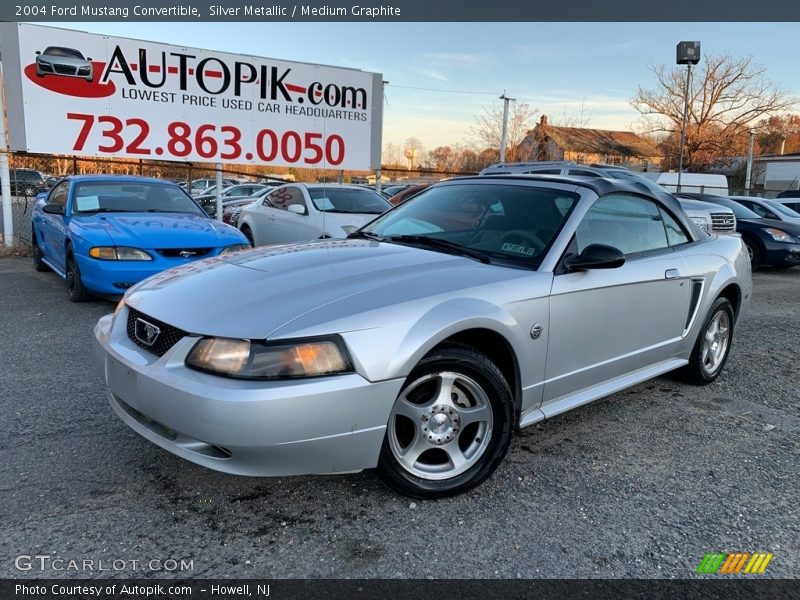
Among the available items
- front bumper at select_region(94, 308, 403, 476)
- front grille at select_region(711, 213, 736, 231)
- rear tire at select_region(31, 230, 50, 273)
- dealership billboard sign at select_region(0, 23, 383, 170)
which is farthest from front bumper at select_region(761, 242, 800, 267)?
rear tire at select_region(31, 230, 50, 273)

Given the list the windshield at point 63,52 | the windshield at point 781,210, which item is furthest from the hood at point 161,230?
the windshield at point 781,210

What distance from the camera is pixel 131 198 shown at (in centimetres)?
723

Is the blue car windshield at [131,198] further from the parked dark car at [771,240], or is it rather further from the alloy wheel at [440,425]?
the parked dark car at [771,240]

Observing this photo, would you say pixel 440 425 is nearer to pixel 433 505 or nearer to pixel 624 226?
pixel 433 505

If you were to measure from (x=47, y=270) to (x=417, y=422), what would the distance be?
8113mm

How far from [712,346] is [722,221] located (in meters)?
7.60

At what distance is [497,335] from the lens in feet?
9.30

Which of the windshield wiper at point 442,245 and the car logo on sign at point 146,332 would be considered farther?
the windshield wiper at point 442,245

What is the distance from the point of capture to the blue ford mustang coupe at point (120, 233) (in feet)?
19.5

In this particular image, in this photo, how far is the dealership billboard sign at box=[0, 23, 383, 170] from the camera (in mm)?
9766

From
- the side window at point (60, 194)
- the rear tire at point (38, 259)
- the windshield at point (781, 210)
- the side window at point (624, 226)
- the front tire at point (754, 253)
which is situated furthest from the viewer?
the windshield at point (781, 210)

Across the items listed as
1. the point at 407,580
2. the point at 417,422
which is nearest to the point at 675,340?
the point at 417,422

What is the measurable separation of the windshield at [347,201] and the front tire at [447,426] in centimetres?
653

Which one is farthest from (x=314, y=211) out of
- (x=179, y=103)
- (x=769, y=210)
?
(x=769, y=210)
